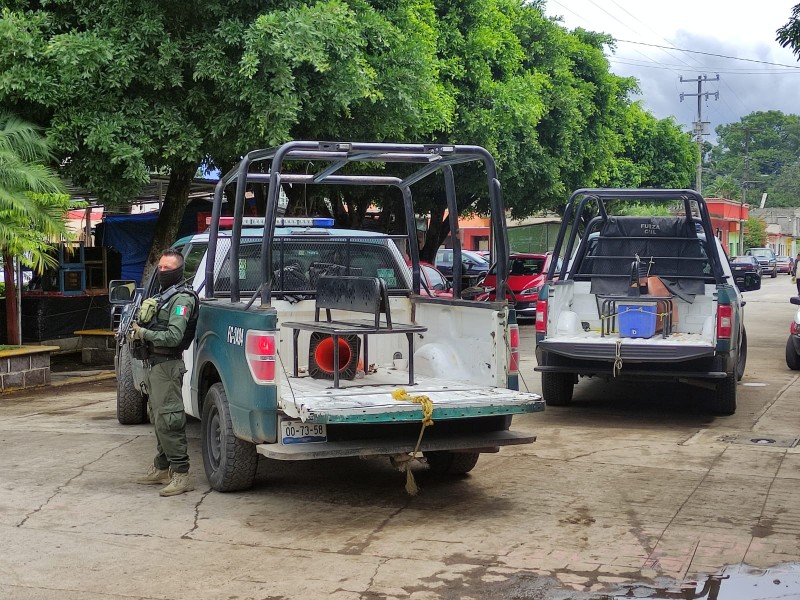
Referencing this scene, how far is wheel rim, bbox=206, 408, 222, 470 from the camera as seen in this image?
292 inches

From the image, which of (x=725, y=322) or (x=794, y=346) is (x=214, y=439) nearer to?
(x=725, y=322)

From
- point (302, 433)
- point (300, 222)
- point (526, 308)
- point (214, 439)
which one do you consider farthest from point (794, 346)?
point (302, 433)

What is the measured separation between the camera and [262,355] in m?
6.63

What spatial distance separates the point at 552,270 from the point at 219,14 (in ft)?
20.4

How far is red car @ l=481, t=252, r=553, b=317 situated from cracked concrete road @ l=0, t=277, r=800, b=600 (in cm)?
1189

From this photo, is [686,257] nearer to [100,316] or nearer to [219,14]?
[219,14]

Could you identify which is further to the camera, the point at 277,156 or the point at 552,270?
the point at 552,270

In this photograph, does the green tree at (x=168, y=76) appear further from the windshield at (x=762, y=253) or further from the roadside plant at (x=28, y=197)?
the windshield at (x=762, y=253)

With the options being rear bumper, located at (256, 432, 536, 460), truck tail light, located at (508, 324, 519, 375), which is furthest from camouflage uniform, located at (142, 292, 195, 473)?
truck tail light, located at (508, 324, 519, 375)

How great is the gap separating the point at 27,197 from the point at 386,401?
7377mm

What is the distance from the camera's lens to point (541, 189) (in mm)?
27281

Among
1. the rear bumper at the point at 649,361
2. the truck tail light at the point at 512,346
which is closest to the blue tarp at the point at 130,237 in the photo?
the rear bumper at the point at 649,361

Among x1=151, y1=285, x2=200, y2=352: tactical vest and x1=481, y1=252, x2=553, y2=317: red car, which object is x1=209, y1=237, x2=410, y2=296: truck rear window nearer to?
x1=151, y1=285, x2=200, y2=352: tactical vest

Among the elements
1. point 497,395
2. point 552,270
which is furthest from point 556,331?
point 497,395
